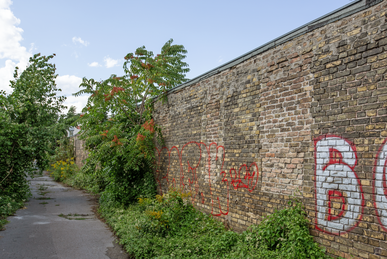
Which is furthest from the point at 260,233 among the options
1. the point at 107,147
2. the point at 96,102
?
the point at 96,102

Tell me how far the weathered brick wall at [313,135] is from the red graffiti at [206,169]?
3cm

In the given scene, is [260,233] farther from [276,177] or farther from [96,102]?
[96,102]

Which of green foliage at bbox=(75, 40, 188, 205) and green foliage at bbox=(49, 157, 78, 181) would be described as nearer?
green foliage at bbox=(75, 40, 188, 205)

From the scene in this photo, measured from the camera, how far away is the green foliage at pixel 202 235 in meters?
3.89

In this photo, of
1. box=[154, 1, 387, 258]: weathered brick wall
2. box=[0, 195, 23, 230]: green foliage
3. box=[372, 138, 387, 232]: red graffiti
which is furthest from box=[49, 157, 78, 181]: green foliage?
box=[372, 138, 387, 232]: red graffiti

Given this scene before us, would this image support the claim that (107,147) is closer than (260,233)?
No

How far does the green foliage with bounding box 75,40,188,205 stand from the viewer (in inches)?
337

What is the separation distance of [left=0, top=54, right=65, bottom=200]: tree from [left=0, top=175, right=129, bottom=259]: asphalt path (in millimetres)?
1388

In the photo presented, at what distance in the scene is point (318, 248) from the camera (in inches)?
148

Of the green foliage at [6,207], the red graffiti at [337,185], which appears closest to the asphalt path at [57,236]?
the green foliage at [6,207]

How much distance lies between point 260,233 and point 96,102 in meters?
6.90

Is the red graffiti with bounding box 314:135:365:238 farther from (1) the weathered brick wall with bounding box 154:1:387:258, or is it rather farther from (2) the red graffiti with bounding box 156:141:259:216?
(2) the red graffiti with bounding box 156:141:259:216

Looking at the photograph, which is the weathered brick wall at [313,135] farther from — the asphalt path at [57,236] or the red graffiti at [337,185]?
the asphalt path at [57,236]

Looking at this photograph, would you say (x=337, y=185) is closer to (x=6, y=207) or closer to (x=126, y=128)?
(x=126, y=128)
